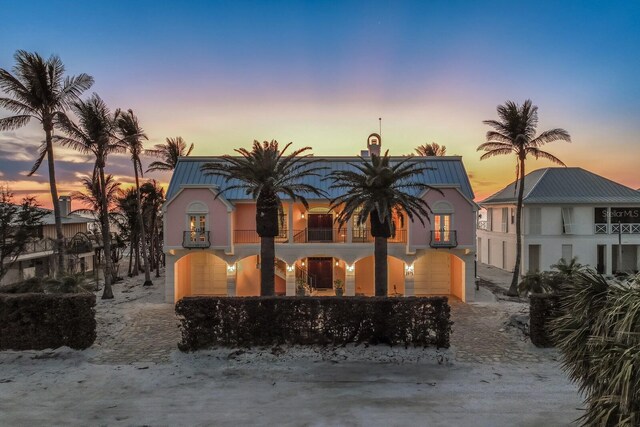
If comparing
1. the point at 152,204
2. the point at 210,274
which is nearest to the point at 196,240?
the point at 210,274

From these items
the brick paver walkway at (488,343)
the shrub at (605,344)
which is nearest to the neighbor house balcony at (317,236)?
the brick paver walkway at (488,343)

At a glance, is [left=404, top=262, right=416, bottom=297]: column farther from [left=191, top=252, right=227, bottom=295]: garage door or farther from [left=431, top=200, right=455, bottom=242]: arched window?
[left=191, top=252, right=227, bottom=295]: garage door

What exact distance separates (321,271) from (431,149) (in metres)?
Answer: 25.5

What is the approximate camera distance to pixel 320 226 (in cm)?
2594

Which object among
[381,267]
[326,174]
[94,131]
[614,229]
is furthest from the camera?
[614,229]

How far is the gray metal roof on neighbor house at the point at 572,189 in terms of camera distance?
95.6 feet

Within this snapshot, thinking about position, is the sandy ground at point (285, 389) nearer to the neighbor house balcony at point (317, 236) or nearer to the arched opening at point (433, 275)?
the neighbor house balcony at point (317, 236)

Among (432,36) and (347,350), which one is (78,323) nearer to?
(347,350)

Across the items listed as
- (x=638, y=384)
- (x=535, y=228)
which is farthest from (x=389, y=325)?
(x=535, y=228)

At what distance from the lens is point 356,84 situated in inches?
928

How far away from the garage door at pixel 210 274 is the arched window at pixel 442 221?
14.9 metres

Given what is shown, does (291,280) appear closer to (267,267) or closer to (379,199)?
(267,267)

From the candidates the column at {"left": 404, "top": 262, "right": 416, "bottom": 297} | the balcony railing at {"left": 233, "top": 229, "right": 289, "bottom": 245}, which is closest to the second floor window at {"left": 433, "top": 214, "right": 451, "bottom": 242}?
the column at {"left": 404, "top": 262, "right": 416, "bottom": 297}

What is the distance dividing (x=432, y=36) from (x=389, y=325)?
17112mm
